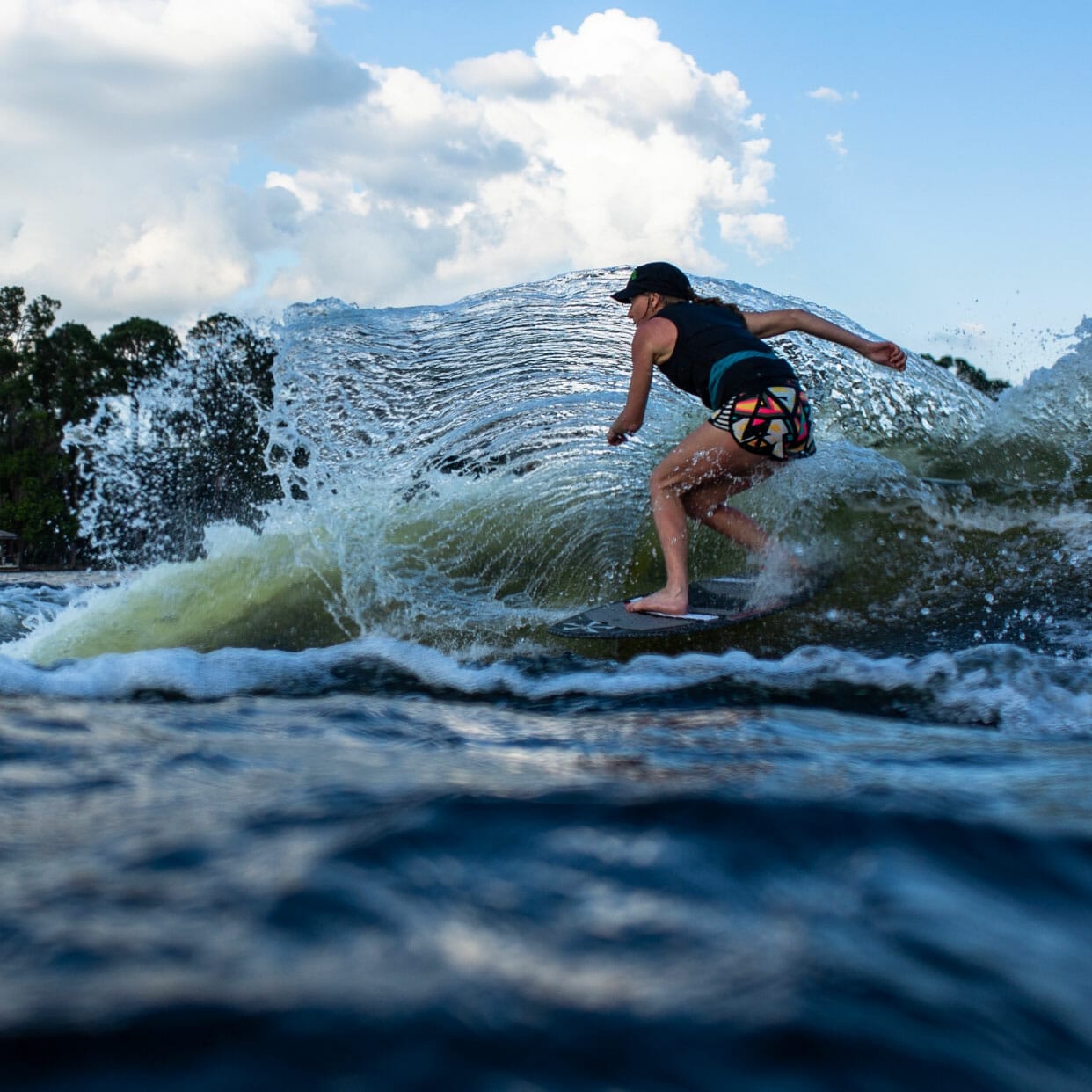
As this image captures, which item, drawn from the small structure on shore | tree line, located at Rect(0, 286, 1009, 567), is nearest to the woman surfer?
tree line, located at Rect(0, 286, 1009, 567)

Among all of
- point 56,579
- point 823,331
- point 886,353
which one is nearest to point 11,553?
point 56,579

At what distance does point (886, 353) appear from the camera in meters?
4.38

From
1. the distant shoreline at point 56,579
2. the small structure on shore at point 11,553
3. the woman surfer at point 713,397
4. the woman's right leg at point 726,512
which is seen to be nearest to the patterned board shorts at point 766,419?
the woman surfer at point 713,397

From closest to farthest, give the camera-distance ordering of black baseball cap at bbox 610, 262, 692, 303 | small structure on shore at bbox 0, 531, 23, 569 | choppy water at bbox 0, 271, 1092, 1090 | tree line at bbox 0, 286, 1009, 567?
choppy water at bbox 0, 271, 1092, 1090 → black baseball cap at bbox 610, 262, 692, 303 → tree line at bbox 0, 286, 1009, 567 → small structure on shore at bbox 0, 531, 23, 569

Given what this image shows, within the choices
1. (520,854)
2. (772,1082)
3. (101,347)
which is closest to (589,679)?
(520,854)

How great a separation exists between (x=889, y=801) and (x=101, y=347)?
49.9m

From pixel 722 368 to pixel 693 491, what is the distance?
0.58 meters

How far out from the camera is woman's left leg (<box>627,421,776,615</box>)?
436 cm

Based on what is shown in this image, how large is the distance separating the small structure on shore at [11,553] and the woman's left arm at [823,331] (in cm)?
3852

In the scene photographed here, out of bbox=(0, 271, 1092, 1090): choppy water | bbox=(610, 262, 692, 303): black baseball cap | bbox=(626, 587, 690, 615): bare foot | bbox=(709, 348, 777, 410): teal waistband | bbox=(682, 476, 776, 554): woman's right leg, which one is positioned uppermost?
bbox=(610, 262, 692, 303): black baseball cap

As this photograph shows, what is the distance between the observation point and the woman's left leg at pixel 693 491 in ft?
14.3

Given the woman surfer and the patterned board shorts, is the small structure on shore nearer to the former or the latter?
the woman surfer

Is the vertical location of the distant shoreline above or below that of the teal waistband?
below

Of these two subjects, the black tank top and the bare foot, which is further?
the bare foot
